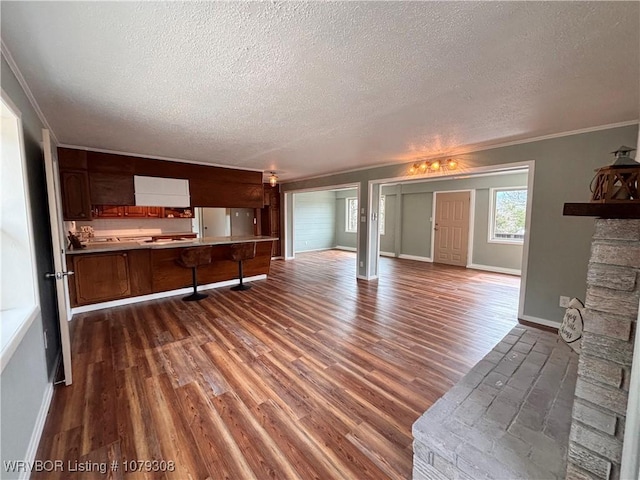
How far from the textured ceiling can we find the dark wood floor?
7.49 ft

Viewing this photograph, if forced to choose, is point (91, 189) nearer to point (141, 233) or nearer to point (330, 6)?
point (141, 233)

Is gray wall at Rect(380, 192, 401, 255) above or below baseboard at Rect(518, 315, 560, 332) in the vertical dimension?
above

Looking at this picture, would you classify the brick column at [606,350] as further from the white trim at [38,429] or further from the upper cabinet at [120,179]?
the upper cabinet at [120,179]

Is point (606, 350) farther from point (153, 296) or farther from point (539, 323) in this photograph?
point (153, 296)

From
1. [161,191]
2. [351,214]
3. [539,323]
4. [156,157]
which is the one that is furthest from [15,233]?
[351,214]

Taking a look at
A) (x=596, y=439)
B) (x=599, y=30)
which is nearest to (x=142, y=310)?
(x=596, y=439)

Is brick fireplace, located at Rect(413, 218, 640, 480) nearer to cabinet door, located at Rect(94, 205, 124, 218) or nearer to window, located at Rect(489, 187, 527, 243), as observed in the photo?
window, located at Rect(489, 187, 527, 243)

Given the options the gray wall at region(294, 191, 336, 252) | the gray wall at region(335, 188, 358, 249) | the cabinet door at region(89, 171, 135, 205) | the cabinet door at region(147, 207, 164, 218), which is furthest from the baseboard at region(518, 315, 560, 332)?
the cabinet door at region(147, 207, 164, 218)

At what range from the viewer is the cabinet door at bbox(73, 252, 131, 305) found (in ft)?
12.0

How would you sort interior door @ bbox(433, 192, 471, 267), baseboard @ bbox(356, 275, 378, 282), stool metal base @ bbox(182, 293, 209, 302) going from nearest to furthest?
1. stool metal base @ bbox(182, 293, 209, 302)
2. baseboard @ bbox(356, 275, 378, 282)
3. interior door @ bbox(433, 192, 471, 267)

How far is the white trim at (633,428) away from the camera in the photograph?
818 millimetres

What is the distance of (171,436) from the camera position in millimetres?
1671

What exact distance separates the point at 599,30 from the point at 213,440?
10.1 ft

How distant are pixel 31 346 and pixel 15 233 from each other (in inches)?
28.7
